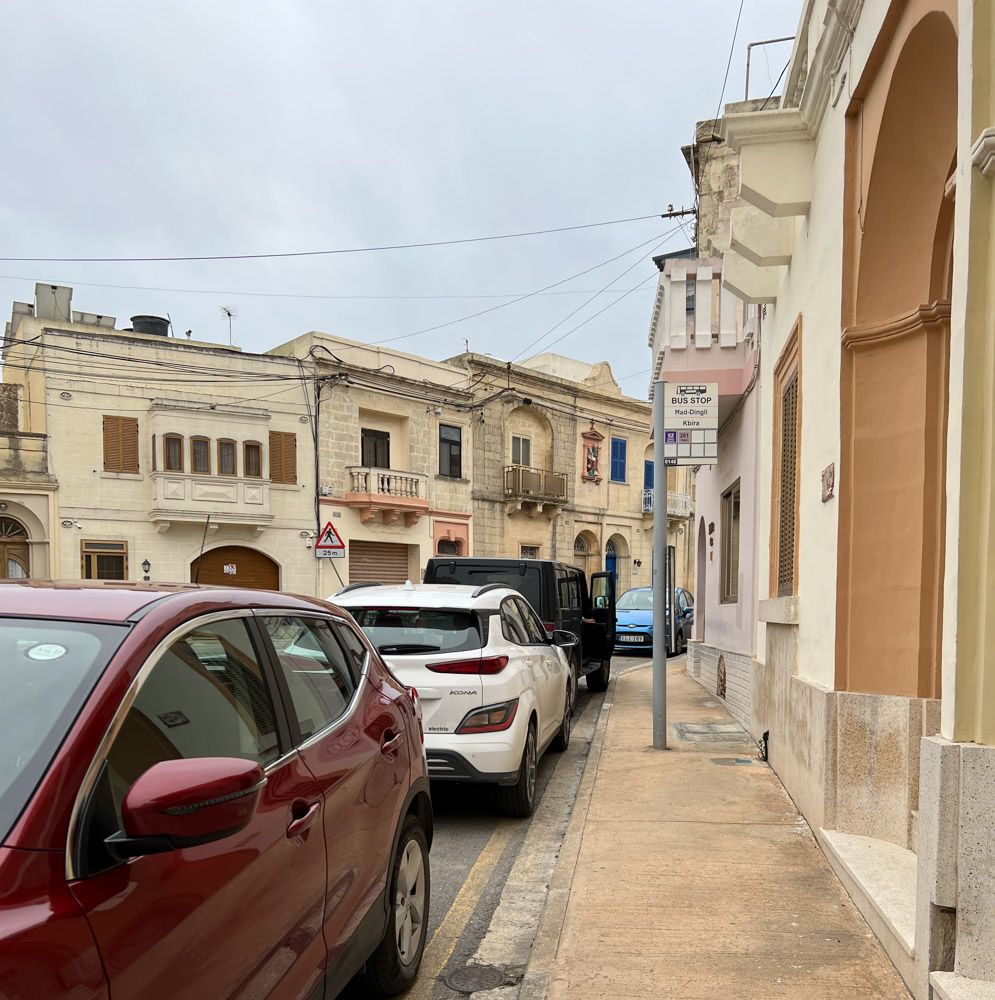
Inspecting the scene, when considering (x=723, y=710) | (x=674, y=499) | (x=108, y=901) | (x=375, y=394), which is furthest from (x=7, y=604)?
(x=674, y=499)

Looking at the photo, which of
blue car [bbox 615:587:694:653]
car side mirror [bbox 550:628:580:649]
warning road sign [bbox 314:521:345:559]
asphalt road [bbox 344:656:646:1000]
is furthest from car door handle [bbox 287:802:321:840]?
blue car [bbox 615:587:694:653]

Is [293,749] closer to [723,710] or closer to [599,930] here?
[599,930]

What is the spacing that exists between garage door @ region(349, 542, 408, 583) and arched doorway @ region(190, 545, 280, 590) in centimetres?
267

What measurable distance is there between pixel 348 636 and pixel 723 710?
8427mm

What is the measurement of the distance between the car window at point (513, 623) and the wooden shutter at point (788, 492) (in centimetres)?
222

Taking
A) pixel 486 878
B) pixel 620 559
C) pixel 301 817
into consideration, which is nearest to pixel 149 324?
pixel 620 559

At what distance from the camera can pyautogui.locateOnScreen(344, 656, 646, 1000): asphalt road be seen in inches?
157

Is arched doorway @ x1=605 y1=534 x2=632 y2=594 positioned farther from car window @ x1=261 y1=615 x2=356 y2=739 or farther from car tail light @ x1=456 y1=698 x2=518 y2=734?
car window @ x1=261 y1=615 x2=356 y2=739

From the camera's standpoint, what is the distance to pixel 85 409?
22156 mm

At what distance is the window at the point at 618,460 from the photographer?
3688 cm

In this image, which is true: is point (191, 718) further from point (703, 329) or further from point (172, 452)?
point (172, 452)

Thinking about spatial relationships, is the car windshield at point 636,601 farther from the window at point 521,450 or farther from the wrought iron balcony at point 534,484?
the window at point 521,450

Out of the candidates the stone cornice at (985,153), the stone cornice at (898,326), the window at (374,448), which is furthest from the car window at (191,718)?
the window at (374,448)

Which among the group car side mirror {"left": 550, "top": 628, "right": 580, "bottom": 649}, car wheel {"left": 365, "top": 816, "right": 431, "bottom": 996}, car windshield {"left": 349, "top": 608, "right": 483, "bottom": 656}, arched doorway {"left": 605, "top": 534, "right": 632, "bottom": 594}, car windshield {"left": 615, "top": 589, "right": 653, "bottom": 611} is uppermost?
car windshield {"left": 349, "top": 608, "right": 483, "bottom": 656}
